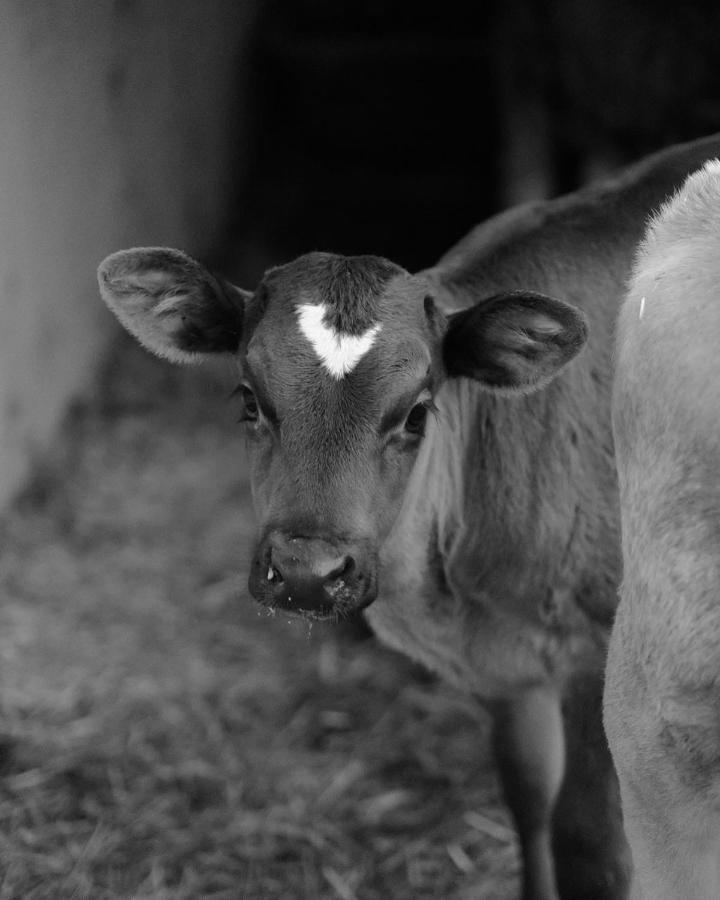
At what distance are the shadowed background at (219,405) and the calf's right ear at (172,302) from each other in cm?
176

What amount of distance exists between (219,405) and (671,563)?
5203mm

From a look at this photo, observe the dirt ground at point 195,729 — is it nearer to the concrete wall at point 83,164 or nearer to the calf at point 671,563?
the concrete wall at point 83,164

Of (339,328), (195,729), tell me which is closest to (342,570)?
(339,328)

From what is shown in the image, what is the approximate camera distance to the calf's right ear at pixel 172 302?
4.11 m

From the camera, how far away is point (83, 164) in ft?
23.8

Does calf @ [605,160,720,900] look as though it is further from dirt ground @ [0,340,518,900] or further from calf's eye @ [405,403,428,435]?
dirt ground @ [0,340,518,900]

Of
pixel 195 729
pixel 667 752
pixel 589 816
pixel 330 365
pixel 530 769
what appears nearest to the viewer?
pixel 667 752

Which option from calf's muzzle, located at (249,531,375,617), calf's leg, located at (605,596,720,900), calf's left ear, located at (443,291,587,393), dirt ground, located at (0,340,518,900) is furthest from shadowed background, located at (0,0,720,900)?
calf's left ear, located at (443,291,587,393)

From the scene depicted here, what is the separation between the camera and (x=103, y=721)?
5.44 meters

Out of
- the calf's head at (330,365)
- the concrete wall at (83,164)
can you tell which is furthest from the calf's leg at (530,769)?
the concrete wall at (83,164)

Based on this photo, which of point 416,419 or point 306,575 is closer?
point 306,575

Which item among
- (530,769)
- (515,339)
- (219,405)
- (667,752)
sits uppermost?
(515,339)

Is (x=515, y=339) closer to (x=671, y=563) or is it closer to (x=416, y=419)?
(x=416, y=419)

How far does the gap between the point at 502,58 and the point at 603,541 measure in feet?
17.5
